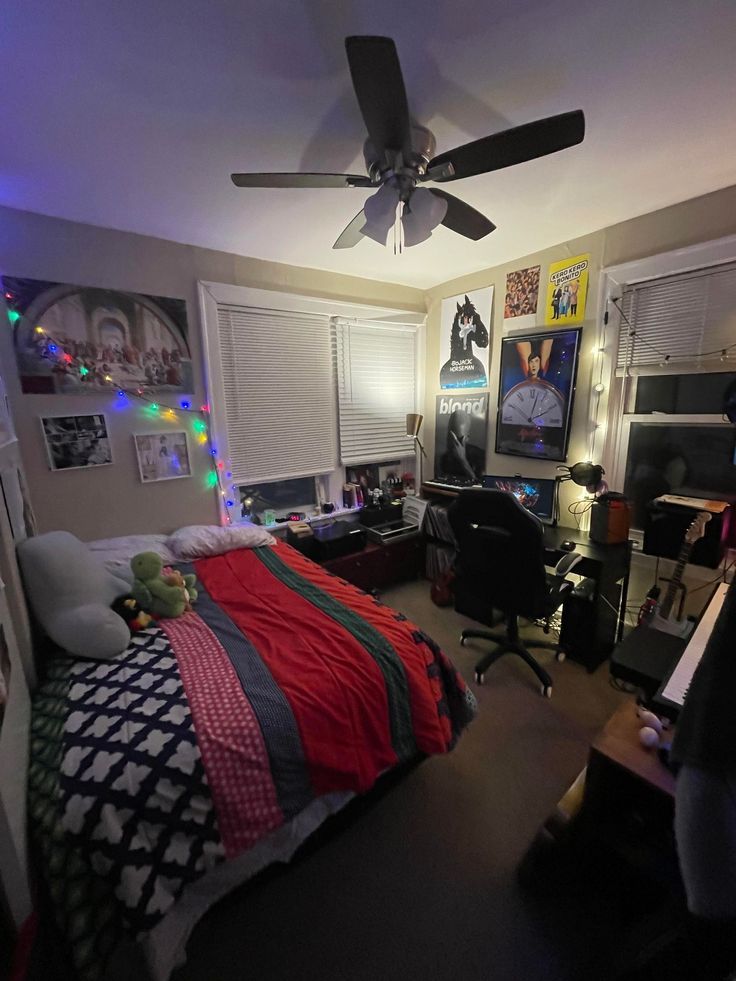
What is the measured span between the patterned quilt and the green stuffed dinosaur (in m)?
0.08

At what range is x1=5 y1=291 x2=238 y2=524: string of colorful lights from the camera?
210 centimetres

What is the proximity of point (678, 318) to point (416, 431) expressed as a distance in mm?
1918

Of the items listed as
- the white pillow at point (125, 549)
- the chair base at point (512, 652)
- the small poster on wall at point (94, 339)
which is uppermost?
the small poster on wall at point (94, 339)

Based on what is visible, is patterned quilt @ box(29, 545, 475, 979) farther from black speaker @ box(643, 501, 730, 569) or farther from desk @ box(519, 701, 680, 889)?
black speaker @ box(643, 501, 730, 569)

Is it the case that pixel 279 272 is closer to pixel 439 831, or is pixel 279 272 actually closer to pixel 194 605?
pixel 194 605

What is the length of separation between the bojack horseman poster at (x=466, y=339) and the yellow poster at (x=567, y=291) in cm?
48

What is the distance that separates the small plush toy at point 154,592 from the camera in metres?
1.71

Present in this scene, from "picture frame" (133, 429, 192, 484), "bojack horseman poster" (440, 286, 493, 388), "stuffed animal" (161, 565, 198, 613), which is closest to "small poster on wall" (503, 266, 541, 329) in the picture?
"bojack horseman poster" (440, 286, 493, 388)

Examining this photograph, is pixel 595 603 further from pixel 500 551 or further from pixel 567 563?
pixel 500 551

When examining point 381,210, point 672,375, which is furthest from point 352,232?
point 672,375

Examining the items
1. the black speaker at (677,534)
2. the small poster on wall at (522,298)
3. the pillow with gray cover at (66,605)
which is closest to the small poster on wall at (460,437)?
the small poster on wall at (522,298)

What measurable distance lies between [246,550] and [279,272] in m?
2.02

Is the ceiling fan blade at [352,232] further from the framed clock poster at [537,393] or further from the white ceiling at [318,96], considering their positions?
the framed clock poster at [537,393]

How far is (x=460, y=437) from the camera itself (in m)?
3.39
